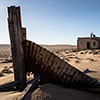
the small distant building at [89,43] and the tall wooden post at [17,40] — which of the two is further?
the small distant building at [89,43]

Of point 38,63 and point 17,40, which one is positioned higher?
point 17,40

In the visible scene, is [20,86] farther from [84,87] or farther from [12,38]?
[84,87]

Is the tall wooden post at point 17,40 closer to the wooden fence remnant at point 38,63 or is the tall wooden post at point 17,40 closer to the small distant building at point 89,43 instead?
the wooden fence remnant at point 38,63

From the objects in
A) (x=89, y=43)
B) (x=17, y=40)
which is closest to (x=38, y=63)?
(x=17, y=40)

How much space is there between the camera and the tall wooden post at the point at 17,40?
148 inches

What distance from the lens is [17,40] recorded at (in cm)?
387

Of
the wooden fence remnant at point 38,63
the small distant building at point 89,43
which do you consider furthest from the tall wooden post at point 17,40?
the small distant building at point 89,43

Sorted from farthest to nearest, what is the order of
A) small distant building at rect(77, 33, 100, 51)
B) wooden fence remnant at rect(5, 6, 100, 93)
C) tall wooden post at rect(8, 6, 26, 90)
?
small distant building at rect(77, 33, 100, 51) → tall wooden post at rect(8, 6, 26, 90) → wooden fence remnant at rect(5, 6, 100, 93)

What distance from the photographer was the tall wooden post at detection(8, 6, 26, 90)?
3758 mm

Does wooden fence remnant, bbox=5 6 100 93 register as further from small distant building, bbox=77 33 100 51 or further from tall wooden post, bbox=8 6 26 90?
small distant building, bbox=77 33 100 51

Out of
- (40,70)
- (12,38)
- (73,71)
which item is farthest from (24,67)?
(73,71)

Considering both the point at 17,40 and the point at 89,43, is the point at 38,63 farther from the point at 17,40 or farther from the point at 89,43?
the point at 89,43

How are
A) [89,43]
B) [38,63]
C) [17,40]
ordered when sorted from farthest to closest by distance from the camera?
[89,43] → [38,63] → [17,40]

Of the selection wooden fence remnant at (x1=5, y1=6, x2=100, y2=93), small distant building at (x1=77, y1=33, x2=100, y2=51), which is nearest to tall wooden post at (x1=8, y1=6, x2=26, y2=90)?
wooden fence remnant at (x1=5, y1=6, x2=100, y2=93)
